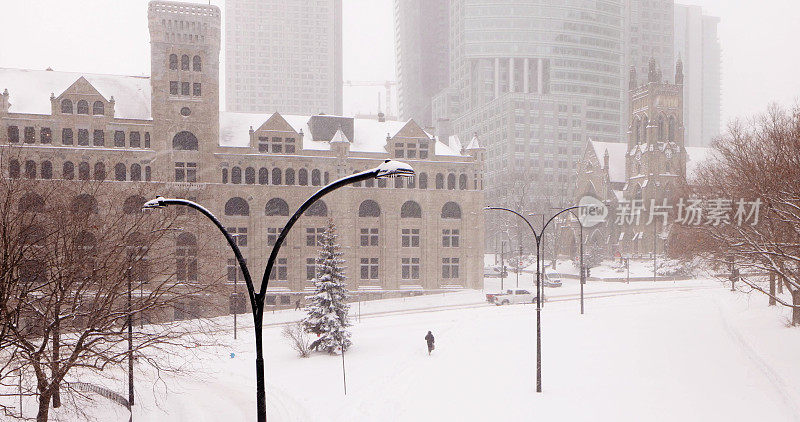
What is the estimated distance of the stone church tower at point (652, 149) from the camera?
94125mm

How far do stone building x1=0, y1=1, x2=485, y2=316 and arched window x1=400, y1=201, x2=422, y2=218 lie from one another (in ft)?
0.34

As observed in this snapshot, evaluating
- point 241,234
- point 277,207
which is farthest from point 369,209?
point 241,234

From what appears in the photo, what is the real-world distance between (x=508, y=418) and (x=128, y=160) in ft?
147

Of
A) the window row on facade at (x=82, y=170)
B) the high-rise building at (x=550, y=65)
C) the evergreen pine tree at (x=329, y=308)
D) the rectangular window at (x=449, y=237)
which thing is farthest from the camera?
the high-rise building at (x=550, y=65)

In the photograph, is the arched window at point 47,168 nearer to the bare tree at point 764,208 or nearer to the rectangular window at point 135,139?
the rectangular window at point 135,139

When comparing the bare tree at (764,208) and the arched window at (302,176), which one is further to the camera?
the arched window at (302,176)

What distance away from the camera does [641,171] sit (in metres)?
97.6

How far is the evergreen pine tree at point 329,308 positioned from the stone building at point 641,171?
198 feet

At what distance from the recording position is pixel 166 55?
56.6 meters

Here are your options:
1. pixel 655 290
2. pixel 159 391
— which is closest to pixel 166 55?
pixel 159 391

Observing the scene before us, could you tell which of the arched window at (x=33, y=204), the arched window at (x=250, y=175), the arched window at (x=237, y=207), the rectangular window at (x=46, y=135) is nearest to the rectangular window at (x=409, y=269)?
the arched window at (x=237, y=207)

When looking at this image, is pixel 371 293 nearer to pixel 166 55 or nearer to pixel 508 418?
pixel 166 55

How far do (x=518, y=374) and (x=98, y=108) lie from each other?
45.3 metres

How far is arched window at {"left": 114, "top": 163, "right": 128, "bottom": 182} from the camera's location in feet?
182
